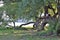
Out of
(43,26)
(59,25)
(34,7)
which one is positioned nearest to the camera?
(34,7)

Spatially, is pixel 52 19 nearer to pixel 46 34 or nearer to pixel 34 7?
pixel 46 34

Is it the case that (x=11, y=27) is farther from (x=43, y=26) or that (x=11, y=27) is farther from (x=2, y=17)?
(x=43, y=26)

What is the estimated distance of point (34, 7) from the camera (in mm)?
10984

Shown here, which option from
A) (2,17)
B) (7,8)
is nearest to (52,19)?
(7,8)

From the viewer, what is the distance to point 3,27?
53.2ft

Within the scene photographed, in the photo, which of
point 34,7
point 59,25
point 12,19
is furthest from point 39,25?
point 34,7

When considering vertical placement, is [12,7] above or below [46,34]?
above

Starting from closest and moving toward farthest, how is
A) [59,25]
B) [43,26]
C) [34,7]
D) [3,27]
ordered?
[34,7] < [59,25] < [43,26] < [3,27]

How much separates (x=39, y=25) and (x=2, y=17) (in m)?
2.59

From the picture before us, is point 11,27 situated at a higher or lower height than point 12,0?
lower

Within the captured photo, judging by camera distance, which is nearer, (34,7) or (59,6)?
(34,7)

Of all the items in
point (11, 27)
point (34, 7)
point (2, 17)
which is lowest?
point (11, 27)

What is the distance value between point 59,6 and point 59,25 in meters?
1.05

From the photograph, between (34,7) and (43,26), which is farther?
(43,26)
